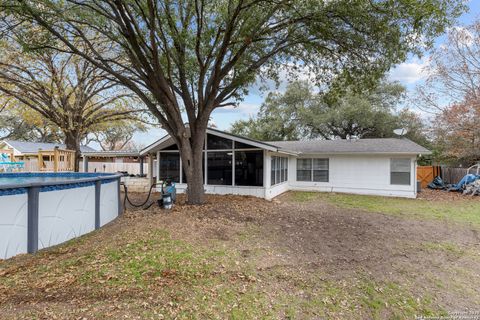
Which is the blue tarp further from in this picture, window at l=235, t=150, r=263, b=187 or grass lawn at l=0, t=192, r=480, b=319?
window at l=235, t=150, r=263, b=187

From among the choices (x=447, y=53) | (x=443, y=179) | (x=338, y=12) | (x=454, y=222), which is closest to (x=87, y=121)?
→ (x=338, y=12)

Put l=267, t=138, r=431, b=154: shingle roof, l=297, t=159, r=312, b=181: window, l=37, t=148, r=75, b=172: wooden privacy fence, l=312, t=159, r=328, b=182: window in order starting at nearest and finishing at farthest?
1. l=37, t=148, r=75, b=172: wooden privacy fence
2. l=267, t=138, r=431, b=154: shingle roof
3. l=312, t=159, r=328, b=182: window
4. l=297, t=159, r=312, b=181: window

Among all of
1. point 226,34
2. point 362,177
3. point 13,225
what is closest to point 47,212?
point 13,225

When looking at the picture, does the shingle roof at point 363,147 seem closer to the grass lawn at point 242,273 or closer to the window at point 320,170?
the window at point 320,170

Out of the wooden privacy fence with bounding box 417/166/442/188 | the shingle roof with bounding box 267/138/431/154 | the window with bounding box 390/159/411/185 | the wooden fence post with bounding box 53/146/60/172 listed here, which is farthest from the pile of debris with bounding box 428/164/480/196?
the wooden fence post with bounding box 53/146/60/172

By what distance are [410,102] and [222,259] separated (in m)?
21.8

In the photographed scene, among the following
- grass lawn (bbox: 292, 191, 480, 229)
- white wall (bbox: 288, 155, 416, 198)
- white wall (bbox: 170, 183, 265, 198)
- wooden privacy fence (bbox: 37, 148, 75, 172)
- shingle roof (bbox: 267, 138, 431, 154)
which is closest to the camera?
grass lawn (bbox: 292, 191, 480, 229)

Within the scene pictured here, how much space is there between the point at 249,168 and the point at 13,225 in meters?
8.51

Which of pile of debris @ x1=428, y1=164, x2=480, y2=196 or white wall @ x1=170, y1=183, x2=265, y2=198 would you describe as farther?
pile of debris @ x1=428, y1=164, x2=480, y2=196

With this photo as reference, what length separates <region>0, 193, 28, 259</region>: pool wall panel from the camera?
3.88m

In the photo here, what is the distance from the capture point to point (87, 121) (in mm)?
15773

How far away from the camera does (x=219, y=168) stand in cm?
1206

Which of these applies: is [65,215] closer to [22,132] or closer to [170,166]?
[170,166]

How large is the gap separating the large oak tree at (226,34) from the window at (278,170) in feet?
13.9
